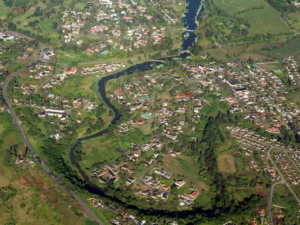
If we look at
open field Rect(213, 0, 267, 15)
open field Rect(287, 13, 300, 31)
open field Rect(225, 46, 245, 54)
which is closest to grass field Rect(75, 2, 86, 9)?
open field Rect(213, 0, 267, 15)

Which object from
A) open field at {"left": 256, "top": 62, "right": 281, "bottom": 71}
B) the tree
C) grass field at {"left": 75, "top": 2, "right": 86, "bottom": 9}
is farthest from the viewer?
grass field at {"left": 75, "top": 2, "right": 86, "bottom": 9}

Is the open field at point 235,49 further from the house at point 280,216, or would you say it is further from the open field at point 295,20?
the house at point 280,216

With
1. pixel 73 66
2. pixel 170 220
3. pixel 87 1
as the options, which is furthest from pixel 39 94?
pixel 87 1

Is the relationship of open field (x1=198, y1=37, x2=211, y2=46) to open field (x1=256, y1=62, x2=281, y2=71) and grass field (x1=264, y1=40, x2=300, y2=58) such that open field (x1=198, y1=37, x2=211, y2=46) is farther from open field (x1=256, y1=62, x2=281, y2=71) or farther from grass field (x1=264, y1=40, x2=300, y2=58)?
open field (x1=256, y1=62, x2=281, y2=71)

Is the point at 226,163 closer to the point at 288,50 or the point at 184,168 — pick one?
the point at 184,168

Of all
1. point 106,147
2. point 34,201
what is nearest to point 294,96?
point 106,147

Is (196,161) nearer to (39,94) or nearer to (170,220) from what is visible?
(170,220)
